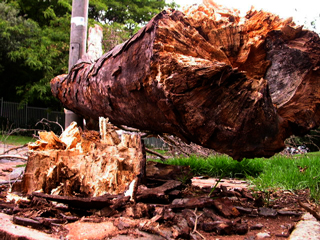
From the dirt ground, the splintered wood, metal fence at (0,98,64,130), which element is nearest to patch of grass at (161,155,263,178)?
the dirt ground

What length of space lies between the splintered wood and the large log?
0.34 metres

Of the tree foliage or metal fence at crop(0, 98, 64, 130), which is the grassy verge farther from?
metal fence at crop(0, 98, 64, 130)

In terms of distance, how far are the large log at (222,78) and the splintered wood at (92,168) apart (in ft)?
1.12

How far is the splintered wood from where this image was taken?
2.60m

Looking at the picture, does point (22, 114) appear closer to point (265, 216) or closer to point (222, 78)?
point (265, 216)

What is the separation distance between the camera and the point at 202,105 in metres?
1.93

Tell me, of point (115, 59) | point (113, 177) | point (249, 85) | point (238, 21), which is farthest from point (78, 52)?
point (249, 85)

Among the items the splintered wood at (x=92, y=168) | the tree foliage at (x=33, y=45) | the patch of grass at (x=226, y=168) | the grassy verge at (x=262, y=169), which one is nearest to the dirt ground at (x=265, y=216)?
the grassy verge at (x=262, y=169)

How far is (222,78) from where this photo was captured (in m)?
1.83

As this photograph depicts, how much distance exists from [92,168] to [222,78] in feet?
4.81

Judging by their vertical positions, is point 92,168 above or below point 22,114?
above

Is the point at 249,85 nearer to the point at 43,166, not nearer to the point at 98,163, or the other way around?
the point at 98,163

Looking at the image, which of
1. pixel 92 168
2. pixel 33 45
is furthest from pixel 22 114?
pixel 92 168

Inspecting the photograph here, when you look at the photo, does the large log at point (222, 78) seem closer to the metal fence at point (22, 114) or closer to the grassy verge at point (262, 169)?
the grassy verge at point (262, 169)
